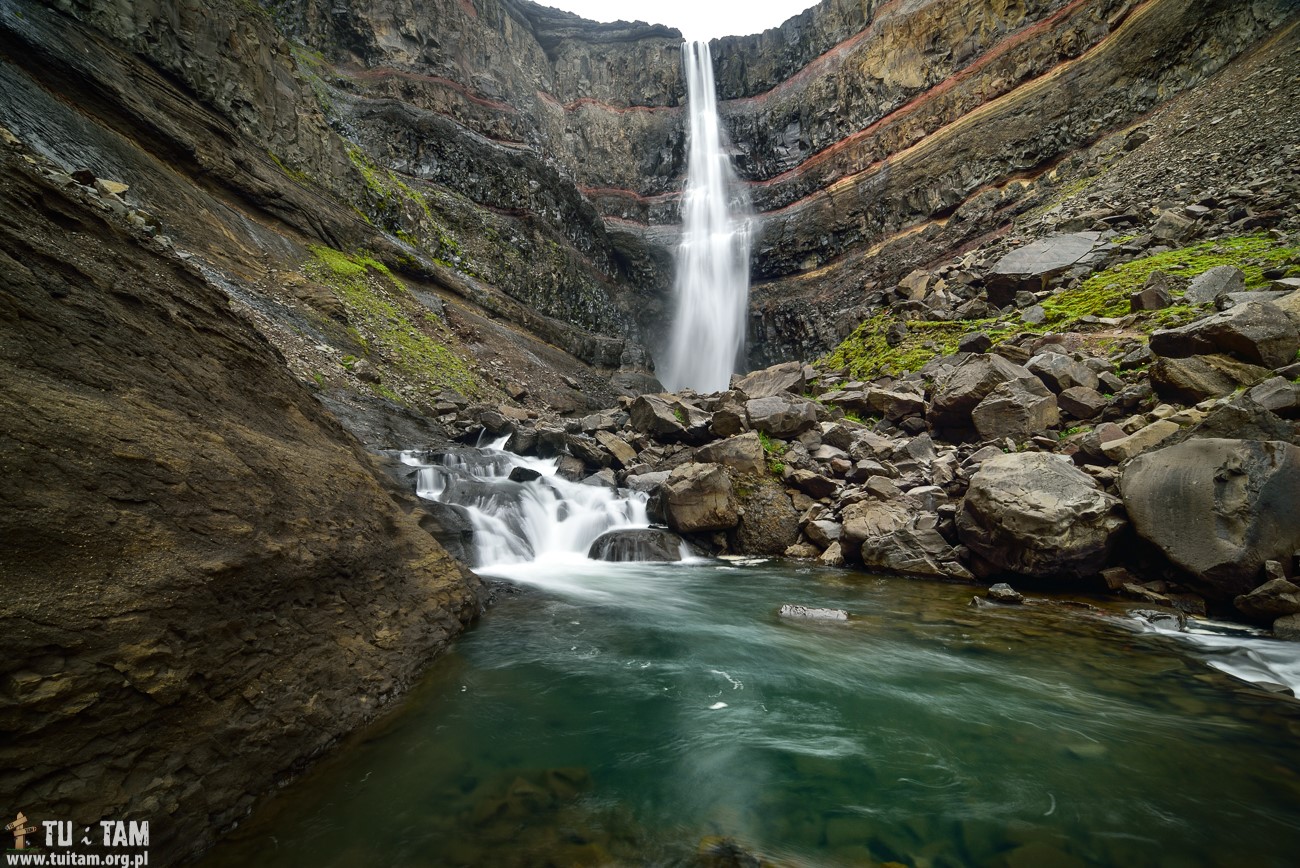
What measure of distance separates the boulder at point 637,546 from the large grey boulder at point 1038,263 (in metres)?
14.0

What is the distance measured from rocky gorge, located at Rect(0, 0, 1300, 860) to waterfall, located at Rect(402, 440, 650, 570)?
3.39ft

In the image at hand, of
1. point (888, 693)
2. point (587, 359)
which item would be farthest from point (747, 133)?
point (888, 693)

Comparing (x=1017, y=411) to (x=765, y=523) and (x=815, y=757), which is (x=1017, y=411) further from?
(x=815, y=757)

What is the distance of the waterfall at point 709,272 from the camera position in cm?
3591

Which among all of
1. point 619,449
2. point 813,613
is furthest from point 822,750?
point 619,449

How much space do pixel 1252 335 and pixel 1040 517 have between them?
4.48m

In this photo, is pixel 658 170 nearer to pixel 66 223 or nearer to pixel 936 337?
pixel 936 337

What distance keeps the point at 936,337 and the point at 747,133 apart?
1252 inches

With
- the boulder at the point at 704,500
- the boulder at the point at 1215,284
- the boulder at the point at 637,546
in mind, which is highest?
the boulder at the point at 1215,284

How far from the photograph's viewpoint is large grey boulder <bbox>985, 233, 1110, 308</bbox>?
15.2 m

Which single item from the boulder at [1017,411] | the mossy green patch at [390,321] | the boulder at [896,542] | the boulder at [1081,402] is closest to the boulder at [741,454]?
the boulder at [896,542]

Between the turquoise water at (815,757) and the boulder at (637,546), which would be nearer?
the turquoise water at (815,757)

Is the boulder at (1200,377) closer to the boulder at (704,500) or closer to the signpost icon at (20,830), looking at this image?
the boulder at (704,500)

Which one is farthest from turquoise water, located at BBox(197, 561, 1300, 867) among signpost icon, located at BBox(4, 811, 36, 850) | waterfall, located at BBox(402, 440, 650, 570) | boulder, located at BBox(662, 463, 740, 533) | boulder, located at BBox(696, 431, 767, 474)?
boulder, located at BBox(696, 431, 767, 474)
